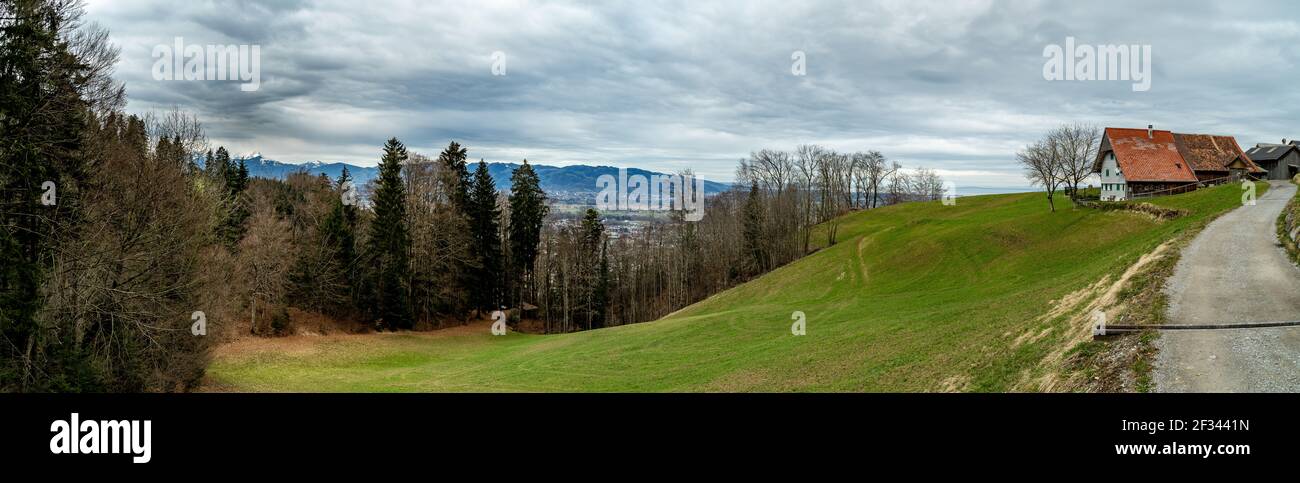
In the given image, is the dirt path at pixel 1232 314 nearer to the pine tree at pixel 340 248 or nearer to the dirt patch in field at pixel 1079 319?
the dirt patch in field at pixel 1079 319

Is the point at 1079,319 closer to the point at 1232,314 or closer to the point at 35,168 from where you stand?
the point at 1232,314

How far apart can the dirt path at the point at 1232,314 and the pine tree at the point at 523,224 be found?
168ft

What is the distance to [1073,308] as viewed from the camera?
1827cm

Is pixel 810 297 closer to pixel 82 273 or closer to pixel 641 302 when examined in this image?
pixel 641 302

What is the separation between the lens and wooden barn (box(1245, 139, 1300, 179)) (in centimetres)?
5166

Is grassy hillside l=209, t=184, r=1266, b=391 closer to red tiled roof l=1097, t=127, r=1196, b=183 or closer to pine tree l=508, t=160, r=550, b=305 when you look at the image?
red tiled roof l=1097, t=127, r=1196, b=183

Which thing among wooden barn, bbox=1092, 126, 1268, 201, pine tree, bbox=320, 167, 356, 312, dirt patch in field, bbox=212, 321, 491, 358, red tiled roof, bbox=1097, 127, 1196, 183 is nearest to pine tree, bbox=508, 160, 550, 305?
dirt patch in field, bbox=212, 321, 491, 358

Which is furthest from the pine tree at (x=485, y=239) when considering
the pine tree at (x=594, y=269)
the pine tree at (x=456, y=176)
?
the pine tree at (x=594, y=269)

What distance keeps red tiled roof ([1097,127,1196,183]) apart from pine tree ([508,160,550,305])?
53.4 meters

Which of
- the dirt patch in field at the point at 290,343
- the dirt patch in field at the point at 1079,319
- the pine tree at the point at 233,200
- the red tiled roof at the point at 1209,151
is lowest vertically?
the dirt patch in field at the point at 290,343

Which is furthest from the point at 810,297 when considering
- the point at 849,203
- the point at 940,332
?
the point at 849,203

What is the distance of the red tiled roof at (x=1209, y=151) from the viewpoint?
51.5m

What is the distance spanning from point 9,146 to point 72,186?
2234 millimetres

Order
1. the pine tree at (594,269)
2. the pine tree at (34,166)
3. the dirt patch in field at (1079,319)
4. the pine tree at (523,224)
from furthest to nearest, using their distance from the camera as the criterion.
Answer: the pine tree at (594,269), the pine tree at (523,224), the pine tree at (34,166), the dirt patch in field at (1079,319)
